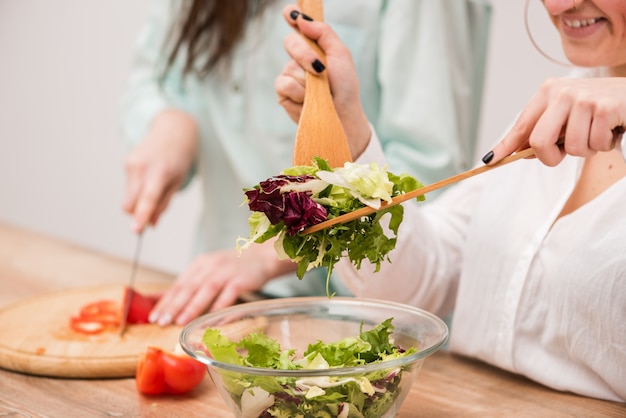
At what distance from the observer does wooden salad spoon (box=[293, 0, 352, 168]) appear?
124cm

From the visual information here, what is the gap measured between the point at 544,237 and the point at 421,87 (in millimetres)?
613

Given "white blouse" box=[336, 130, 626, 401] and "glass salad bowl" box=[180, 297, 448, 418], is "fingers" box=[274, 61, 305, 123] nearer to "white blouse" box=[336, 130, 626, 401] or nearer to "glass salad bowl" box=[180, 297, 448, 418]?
"white blouse" box=[336, 130, 626, 401]

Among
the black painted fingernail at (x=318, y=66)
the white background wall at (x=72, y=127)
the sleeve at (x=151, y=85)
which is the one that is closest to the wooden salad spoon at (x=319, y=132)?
the black painted fingernail at (x=318, y=66)

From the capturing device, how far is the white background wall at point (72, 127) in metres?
4.16

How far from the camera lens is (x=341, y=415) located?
102 cm

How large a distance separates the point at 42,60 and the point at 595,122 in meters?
4.14

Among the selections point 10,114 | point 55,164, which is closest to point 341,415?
point 55,164

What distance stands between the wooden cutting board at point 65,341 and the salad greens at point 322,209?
0.48 metres

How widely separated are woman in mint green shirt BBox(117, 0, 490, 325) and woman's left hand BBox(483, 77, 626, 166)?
31.7 inches

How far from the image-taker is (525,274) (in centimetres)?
140

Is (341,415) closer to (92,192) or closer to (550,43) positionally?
(550,43)

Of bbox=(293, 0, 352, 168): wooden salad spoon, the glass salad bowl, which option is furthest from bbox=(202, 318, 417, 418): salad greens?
bbox=(293, 0, 352, 168): wooden salad spoon

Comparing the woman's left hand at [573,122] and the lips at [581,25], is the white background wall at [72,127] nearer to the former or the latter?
the lips at [581,25]

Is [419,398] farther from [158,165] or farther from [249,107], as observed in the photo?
[249,107]
